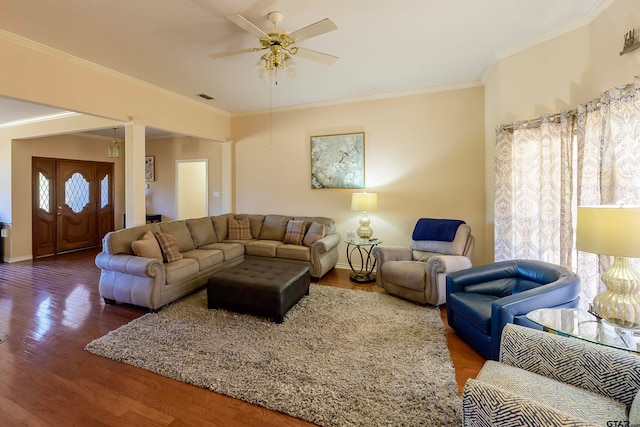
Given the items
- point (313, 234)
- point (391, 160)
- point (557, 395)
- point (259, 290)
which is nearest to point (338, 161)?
→ point (391, 160)

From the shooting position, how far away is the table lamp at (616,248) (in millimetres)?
1523

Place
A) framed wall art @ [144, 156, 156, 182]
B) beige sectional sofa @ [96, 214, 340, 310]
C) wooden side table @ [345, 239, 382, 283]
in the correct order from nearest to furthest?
beige sectional sofa @ [96, 214, 340, 310], wooden side table @ [345, 239, 382, 283], framed wall art @ [144, 156, 156, 182]

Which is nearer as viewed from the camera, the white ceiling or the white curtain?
the white curtain

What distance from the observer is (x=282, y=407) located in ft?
6.04

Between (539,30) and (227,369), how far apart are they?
4244 millimetres

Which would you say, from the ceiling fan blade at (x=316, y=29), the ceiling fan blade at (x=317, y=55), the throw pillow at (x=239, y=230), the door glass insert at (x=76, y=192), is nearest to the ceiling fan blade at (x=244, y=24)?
the ceiling fan blade at (x=316, y=29)

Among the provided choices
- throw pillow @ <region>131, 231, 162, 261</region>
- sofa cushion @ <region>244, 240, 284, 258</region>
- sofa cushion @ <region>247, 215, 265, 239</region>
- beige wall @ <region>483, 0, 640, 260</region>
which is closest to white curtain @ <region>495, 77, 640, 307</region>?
beige wall @ <region>483, 0, 640, 260</region>

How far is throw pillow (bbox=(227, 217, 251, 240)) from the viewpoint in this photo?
5.17 metres

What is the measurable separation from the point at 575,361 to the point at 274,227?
14.3ft

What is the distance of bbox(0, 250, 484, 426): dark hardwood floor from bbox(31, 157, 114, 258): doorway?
3420 mm

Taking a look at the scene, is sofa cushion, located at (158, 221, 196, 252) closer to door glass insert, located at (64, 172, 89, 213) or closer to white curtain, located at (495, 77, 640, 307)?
door glass insert, located at (64, 172, 89, 213)

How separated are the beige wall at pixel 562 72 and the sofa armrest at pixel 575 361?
2.05 m

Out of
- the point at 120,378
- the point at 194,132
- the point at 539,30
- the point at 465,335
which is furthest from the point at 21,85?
the point at 539,30

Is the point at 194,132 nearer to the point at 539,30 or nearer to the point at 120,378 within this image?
the point at 120,378
